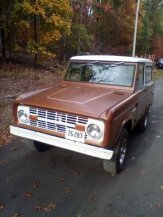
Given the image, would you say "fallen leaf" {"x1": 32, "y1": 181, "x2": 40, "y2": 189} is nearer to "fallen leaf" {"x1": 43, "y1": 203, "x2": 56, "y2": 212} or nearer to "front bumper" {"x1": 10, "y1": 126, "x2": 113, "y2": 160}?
"fallen leaf" {"x1": 43, "y1": 203, "x2": 56, "y2": 212}

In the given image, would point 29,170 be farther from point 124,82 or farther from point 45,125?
point 124,82

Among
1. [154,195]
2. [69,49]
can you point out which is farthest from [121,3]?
[154,195]

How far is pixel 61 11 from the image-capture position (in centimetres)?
1558

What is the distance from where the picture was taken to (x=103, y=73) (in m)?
5.30

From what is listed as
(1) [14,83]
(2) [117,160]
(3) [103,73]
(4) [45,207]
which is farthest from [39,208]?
(1) [14,83]

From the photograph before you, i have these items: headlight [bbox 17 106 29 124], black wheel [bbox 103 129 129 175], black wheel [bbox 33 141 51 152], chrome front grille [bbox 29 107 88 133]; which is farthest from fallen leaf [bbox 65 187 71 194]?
black wheel [bbox 33 141 51 152]

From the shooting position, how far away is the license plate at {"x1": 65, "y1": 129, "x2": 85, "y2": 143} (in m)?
3.89

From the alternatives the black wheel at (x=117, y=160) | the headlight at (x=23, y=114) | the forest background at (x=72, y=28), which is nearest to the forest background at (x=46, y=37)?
the forest background at (x=72, y=28)

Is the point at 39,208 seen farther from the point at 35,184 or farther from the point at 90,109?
the point at 90,109

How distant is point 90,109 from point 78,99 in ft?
1.75

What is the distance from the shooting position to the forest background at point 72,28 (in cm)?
1474

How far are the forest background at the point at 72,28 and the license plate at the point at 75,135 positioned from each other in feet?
38.2

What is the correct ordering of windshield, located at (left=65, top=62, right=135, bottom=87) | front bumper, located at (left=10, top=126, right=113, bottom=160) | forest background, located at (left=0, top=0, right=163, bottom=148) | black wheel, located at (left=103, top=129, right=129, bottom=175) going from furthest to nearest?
forest background, located at (left=0, top=0, right=163, bottom=148) → windshield, located at (left=65, top=62, right=135, bottom=87) → black wheel, located at (left=103, top=129, right=129, bottom=175) → front bumper, located at (left=10, top=126, right=113, bottom=160)

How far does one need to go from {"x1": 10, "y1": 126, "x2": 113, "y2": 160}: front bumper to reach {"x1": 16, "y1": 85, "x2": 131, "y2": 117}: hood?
1.49 feet
